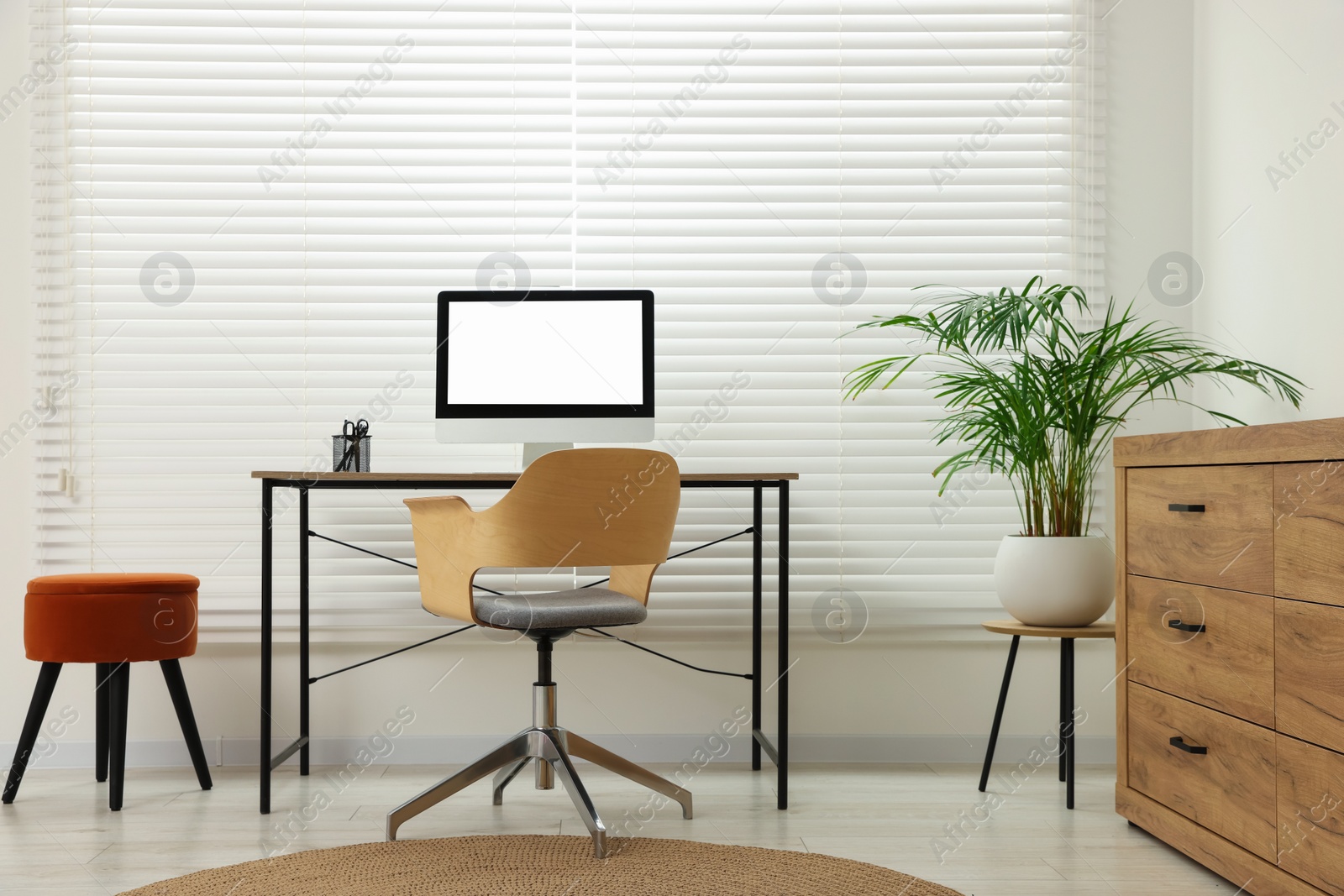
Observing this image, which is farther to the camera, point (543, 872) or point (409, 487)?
point (409, 487)

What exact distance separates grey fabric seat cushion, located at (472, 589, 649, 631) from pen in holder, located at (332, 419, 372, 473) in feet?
2.02

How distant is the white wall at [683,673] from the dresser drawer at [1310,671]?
122cm

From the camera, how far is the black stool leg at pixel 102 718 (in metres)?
2.47

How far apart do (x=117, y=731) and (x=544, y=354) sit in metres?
1.42

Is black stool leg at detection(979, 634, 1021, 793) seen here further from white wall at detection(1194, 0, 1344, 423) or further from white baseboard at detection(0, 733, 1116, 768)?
white wall at detection(1194, 0, 1344, 423)

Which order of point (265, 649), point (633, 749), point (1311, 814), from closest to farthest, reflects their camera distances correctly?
point (1311, 814) < point (265, 649) < point (633, 749)

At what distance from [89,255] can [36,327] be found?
0.85ft

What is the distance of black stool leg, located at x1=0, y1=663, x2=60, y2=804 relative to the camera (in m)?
2.43

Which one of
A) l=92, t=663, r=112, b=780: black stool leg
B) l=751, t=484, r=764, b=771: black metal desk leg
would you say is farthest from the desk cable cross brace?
l=92, t=663, r=112, b=780: black stool leg

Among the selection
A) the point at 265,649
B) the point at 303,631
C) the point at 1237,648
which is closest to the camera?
the point at 1237,648

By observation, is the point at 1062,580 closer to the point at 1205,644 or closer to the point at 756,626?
the point at 1205,644

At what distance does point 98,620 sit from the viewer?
2357mm

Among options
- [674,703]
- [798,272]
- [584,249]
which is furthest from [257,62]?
[674,703]

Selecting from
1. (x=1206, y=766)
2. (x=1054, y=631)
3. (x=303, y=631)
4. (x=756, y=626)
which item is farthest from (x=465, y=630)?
(x=1206, y=766)
